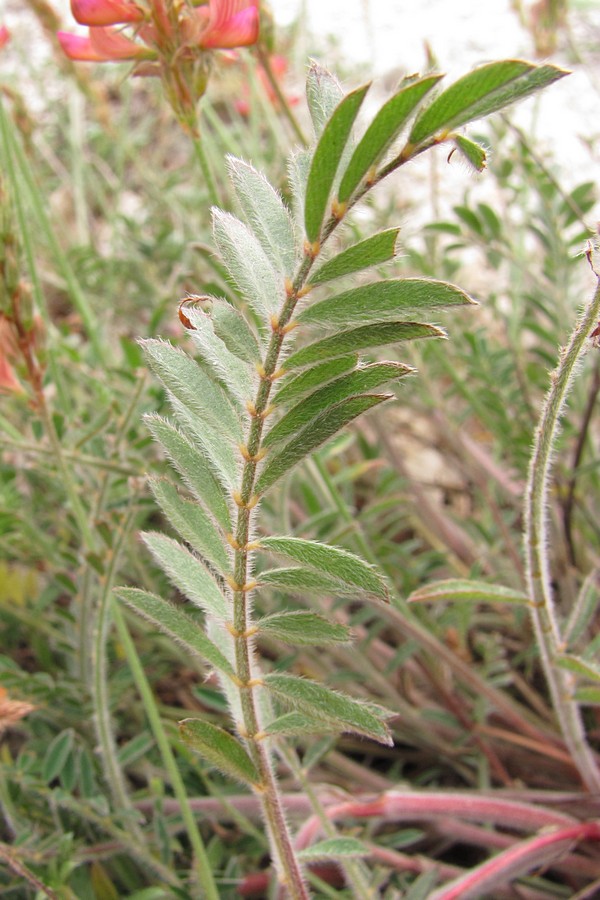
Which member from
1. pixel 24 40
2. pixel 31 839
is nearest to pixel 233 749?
pixel 31 839

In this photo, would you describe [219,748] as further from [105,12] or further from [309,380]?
[105,12]

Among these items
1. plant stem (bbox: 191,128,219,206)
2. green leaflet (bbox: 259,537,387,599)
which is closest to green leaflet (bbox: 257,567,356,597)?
green leaflet (bbox: 259,537,387,599)

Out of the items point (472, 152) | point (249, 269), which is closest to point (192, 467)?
point (249, 269)

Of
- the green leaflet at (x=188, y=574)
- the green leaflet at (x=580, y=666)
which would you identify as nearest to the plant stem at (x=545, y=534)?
the green leaflet at (x=580, y=666)

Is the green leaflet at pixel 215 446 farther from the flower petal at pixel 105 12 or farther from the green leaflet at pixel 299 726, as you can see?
the flower petal at pixel 105 12

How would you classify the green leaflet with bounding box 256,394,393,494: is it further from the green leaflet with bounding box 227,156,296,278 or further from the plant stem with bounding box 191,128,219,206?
the plant stem with bounding box 191,128,219,206
